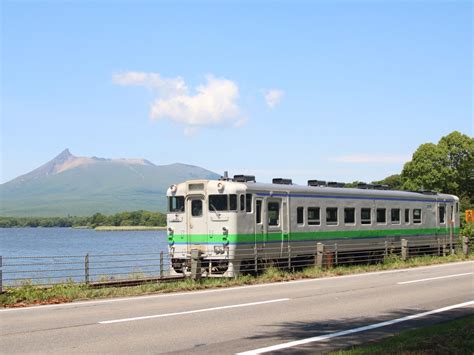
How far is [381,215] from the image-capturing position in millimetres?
31312

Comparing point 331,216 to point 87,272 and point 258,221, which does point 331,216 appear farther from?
point 87,272

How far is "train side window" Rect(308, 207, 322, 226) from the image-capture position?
26.8 m

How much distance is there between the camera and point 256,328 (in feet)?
41.4

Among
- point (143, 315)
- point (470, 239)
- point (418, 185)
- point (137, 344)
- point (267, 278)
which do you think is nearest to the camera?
point (137, 344)

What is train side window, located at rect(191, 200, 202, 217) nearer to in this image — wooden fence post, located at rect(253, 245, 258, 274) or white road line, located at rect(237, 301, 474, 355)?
wooden fence post, located at rect(253, 245, 258, 274)

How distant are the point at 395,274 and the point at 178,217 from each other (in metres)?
8.09

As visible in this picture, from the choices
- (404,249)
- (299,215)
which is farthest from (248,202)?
(404,249)

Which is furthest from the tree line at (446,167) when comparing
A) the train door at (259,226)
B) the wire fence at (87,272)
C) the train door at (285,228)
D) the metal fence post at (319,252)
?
the train door at (259,226)

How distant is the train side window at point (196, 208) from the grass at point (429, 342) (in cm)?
1308

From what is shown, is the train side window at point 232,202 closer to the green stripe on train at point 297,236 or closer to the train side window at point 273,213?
the green stripe on train at point 297,236

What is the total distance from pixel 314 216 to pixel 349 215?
266 centimetres

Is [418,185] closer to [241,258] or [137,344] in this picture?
[241,258]

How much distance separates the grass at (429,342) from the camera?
980 centimetres

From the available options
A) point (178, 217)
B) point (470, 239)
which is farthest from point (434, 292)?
point (470, 239)
